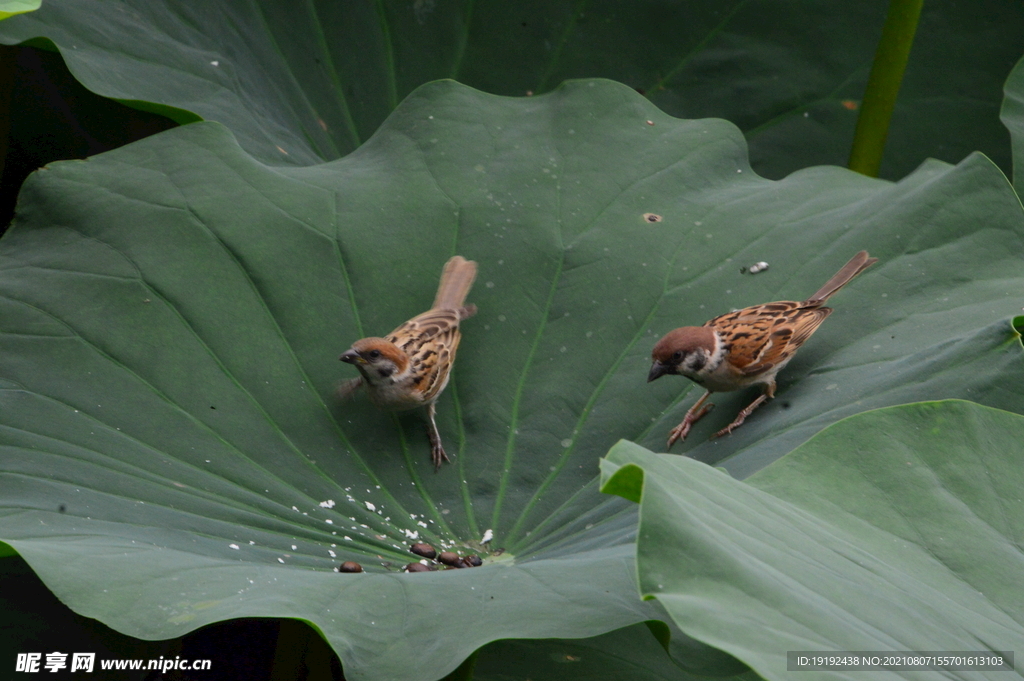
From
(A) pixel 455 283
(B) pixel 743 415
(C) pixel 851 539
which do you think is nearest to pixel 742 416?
(B) pixel 743 415

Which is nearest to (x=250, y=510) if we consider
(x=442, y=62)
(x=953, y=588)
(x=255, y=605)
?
(x=255, y=605)

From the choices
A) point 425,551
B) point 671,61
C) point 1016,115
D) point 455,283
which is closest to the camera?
point 425,551

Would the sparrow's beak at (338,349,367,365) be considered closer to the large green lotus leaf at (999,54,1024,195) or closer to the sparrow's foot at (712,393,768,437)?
the sparrow's foot at (712,393,768,437)

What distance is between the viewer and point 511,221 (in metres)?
2.62

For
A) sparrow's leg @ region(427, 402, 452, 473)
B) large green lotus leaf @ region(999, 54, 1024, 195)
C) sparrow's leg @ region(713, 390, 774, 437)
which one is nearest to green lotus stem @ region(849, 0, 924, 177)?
large green lotus leaf @ region(999, 54, 1024, 195)

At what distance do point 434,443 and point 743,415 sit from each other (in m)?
0.79

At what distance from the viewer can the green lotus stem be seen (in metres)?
3.05

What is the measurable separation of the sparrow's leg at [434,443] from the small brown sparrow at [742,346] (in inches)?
22.2

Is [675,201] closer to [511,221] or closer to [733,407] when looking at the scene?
[511,221]

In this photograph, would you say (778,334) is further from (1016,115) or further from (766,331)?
(1016,115)

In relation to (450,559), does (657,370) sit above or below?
above

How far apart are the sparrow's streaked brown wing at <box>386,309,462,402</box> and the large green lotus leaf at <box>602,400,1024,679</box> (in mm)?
956

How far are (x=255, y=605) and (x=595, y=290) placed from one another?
1.34 metres

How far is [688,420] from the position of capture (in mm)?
2289
